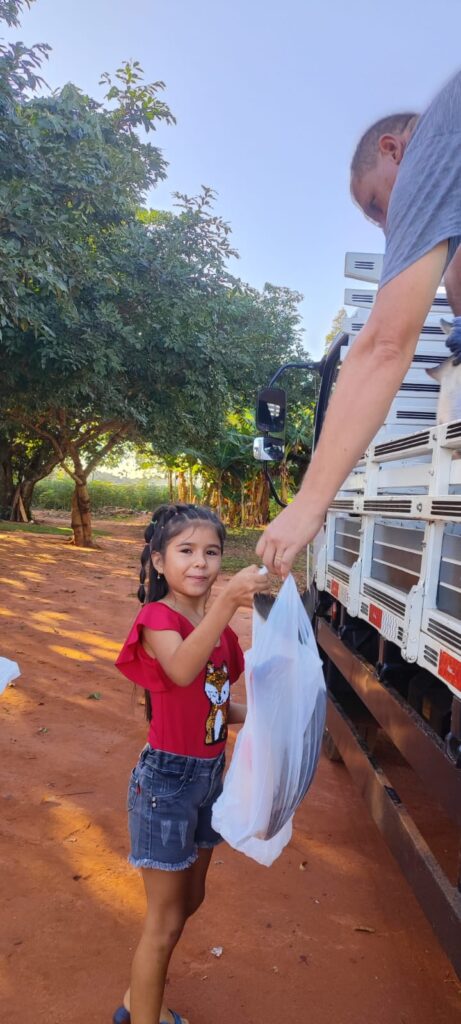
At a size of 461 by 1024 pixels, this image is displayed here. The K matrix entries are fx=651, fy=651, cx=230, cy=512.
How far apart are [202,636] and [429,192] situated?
3.25 feet

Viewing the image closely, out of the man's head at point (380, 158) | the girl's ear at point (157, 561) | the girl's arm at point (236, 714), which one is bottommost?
the girl's arm at point (236, 714)

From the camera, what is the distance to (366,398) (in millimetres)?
1144

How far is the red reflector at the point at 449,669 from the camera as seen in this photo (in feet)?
5.07

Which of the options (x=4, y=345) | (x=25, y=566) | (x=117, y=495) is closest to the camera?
(x=4, y=345)

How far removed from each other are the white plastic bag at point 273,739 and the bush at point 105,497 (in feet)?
105

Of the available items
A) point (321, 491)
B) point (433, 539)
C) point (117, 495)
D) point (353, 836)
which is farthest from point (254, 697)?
point (117, 495)

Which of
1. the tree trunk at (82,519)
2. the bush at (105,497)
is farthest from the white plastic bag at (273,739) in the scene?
the bush at (105,497)

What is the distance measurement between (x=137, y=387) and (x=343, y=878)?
979cm

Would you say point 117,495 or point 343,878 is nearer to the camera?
point 343,878

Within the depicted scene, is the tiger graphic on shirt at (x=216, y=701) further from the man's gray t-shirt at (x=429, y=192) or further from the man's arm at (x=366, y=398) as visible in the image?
the man's gray t-shirt at (x=429, y=192)

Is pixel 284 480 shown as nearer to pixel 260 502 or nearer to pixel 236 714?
pixel 260 502

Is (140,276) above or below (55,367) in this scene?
above

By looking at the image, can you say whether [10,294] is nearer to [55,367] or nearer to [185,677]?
[55,367]

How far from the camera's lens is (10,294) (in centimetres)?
647
